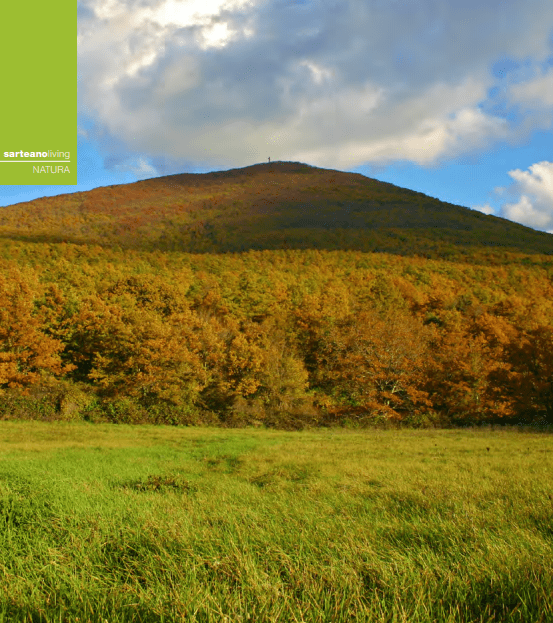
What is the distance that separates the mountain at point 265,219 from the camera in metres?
112

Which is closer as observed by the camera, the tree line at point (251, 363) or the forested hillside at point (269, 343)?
the tree line at point (251, 363)

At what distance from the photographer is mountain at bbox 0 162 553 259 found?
112 m

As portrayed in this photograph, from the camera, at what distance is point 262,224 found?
436ft

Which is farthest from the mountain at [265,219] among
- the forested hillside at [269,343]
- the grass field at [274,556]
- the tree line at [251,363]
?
the grass field at [274,556]

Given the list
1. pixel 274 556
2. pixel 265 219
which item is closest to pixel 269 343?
pixel 274 556

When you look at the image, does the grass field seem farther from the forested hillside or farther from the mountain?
the mountain

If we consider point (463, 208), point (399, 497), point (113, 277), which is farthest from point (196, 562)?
point (463, 208)

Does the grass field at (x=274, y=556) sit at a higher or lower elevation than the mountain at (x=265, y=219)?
lower

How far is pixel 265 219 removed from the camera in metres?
138

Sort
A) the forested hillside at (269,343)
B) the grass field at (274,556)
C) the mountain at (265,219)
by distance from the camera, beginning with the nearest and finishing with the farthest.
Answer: the grass field at (274,556) < the forested hillside at (269,343) < the mountain at (265,219)

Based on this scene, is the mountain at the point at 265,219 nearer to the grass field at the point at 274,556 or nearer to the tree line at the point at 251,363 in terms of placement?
the tree line at the point at 251,363

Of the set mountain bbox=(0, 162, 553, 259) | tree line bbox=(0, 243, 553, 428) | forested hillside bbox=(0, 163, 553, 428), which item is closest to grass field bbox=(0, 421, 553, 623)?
tree line bbox=(0, 243, 553, 428)

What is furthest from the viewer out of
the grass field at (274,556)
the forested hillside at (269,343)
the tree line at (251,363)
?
the forested hillside at (269,343)

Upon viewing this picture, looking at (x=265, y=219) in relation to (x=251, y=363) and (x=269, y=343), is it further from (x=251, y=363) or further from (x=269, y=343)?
(x=251, y=363)
